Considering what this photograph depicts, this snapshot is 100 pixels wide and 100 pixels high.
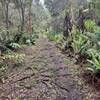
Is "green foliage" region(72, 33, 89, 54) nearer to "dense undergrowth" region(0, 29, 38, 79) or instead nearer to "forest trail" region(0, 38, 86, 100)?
"forest trail" region(0, 38, 86, 100)

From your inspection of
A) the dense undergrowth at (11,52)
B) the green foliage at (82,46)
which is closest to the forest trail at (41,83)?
the dense undergrowth at (11,52)

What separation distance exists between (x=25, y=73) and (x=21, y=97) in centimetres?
199

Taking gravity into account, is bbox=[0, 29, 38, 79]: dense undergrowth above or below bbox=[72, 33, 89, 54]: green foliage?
below

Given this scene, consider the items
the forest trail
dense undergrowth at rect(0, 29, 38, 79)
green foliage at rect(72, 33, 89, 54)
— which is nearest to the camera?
the forest trail

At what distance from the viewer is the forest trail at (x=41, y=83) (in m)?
5.95

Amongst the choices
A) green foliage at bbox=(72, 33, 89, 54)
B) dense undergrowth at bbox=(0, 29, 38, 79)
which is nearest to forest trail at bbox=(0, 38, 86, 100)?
dense undergrowth at bbox=(0, 29, 38, 79)

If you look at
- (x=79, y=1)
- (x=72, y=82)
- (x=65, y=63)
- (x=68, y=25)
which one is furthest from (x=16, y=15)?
(x=72, y=82)

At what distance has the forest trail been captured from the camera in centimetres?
595

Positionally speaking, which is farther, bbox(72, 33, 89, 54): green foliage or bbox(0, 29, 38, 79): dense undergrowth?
bbox(72, 33, 89, 54): green foliage

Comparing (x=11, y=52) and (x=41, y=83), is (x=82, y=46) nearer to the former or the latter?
(x=41, y=83)

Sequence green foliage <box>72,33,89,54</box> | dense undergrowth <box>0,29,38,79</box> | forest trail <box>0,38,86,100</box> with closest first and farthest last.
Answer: forest trail <box>0,38,86,100</box>, dense undergrowth <box>0,29,38,79</box>, green foliage <box>72,33,89,54</box>

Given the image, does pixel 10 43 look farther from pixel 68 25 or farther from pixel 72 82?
pixel 72 82

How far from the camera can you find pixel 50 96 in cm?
591

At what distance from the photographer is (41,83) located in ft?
22.3
